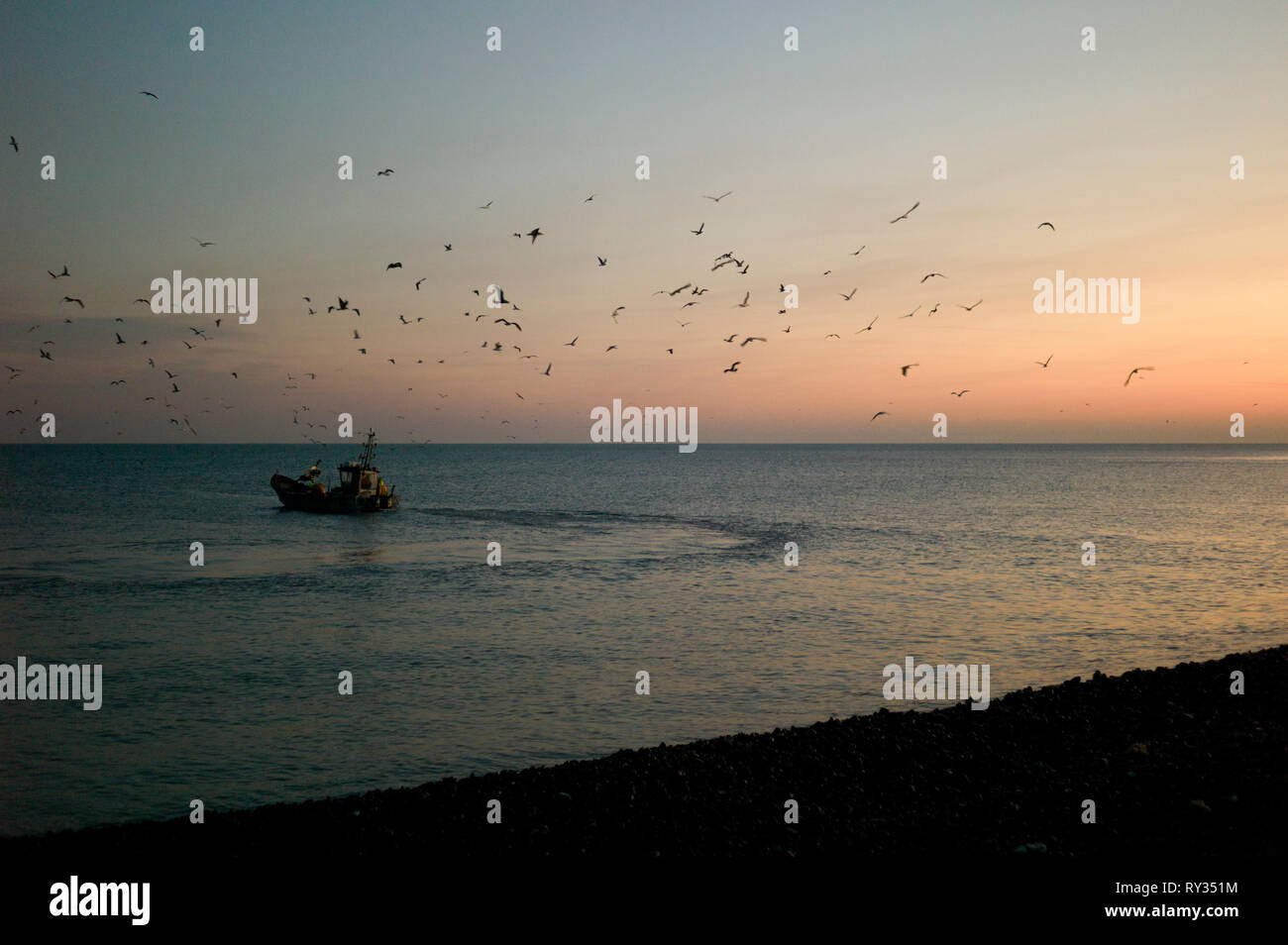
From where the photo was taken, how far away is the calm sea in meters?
14.2

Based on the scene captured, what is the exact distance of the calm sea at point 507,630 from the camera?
1419 cm

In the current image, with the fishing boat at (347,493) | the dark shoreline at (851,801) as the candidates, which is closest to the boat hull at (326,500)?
the fishing boat at (347,493)

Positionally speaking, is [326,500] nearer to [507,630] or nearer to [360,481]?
[360,481]

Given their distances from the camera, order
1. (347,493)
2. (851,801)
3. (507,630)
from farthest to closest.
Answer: (347,493) < (507,630) < (851,801)

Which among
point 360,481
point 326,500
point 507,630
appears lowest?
point 507,630

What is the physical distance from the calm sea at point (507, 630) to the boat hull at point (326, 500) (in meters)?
8.21

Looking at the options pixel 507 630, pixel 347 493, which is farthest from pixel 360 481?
pixel 507 630

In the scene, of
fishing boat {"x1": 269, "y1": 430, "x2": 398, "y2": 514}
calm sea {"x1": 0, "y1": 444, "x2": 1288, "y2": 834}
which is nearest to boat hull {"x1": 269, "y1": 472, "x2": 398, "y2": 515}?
fishing boat {"x1": 269, "y1": 430, "x2": 398, "y2": 514}

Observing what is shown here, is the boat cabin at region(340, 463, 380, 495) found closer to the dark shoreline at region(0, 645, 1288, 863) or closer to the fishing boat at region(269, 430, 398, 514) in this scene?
the fishing boat at region(269, 430, 398, 514)

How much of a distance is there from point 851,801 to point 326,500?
193 feet

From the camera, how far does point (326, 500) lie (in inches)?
2501

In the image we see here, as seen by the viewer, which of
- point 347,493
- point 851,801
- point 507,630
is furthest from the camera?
point 347,493

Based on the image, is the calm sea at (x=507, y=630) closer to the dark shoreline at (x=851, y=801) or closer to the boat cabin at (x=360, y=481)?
the dark shoreline at (x=851, y=801)
